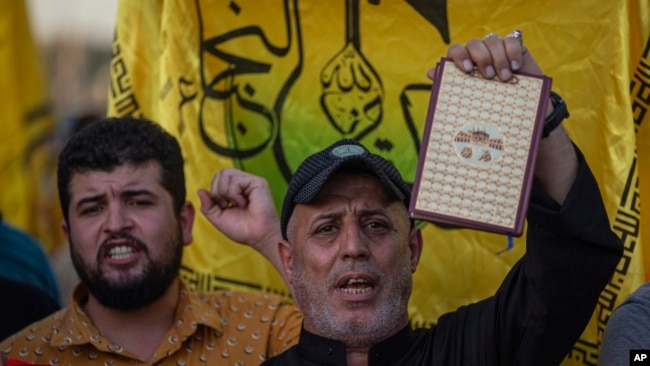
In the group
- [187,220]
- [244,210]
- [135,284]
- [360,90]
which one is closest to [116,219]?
[135,284]

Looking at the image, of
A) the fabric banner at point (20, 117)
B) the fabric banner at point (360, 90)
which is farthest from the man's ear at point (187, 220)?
the fabric banner at point (20, 117)

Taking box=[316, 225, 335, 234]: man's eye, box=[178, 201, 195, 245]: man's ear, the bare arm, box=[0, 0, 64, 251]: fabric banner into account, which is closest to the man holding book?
box=[316, 225, 335, 234]: man's eye

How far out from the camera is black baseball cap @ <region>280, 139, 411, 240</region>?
3.43 meters

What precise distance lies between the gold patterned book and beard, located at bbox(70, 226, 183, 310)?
1.33 metres

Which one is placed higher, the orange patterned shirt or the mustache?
the mustache

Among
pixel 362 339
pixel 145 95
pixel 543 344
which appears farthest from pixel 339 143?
pixel 145 95

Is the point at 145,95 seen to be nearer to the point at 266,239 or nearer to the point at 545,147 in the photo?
the point at 266,239

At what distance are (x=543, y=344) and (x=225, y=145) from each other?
1907mm

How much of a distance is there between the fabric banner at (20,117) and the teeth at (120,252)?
2815 millimetres

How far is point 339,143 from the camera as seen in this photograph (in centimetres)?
359

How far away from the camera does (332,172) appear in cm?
343

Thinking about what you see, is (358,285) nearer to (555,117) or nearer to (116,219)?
(555,117)

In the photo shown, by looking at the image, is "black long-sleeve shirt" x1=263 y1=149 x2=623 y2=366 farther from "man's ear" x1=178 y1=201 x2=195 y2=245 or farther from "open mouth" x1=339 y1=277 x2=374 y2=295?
"man's ear" x1=178 y1=201 x2=195 y2=245

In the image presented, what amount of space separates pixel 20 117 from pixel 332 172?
148 inches
